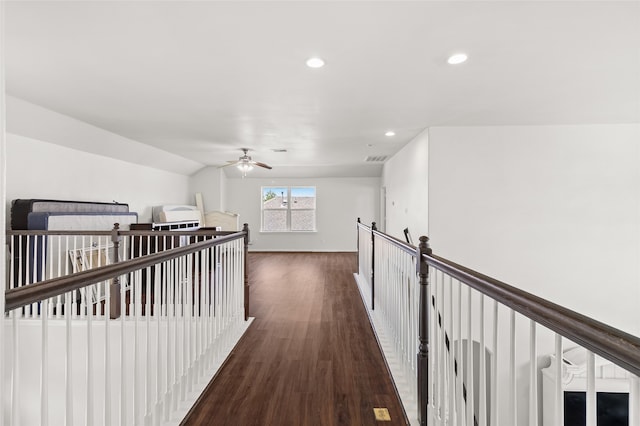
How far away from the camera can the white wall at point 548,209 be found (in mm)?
4523

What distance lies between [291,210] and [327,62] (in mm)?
7384

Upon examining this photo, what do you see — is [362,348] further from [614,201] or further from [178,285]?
[614,201]

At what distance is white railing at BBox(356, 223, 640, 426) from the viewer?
0.76 meters

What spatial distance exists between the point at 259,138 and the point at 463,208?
3.38m

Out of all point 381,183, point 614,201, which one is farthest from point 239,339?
point 381,183

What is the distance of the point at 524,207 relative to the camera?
4.61 metres

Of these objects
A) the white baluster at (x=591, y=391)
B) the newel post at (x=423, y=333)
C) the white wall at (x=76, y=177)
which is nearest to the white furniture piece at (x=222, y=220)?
the white wall at (x=76, y=177)

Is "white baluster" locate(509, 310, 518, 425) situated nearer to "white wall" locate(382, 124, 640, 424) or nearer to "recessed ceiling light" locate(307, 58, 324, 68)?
"recessed ceiling light" locate(307, 58, 324, 68)

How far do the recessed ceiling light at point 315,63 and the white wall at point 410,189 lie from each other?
8.46 feet

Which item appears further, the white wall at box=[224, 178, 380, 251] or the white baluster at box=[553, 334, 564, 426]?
the white wall at box=[224, 178, 380, 251]

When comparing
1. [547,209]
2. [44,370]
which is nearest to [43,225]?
[44,370]

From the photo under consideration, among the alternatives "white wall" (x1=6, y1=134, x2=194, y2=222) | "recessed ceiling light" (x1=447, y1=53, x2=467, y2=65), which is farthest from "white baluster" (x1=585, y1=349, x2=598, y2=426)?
"white wall" (x1=6, y1=134, x2=194, y2=222)

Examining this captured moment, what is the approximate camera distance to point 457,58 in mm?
2512

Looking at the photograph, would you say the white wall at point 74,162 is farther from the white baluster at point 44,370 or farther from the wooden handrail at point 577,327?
the wooden handrail at point 577,327
